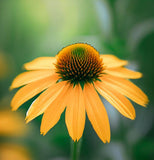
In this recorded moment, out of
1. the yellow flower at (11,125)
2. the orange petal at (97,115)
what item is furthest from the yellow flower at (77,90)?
the yellow flower at (11,125)

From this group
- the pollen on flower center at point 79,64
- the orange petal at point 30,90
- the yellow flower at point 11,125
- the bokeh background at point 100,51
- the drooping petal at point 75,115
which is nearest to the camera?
the drooping petal at point 75,115

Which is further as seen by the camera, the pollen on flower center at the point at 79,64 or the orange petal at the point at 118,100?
the pollen on flower center at the point at 79,64

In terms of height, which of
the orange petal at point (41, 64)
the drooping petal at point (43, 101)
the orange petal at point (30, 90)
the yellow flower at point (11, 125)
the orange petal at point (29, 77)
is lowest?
the yellow flower at point (11, 125)

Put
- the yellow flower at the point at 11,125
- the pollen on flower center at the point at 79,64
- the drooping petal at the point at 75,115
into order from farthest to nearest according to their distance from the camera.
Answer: the yellow flower at the point at 11,125 < the pollen on flower center at the point at 79,64 < the drooping petal at the point at 75,115

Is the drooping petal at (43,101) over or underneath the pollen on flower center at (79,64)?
underneath

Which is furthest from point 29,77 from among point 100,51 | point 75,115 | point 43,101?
point 100,51

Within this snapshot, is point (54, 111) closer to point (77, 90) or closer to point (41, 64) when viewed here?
point (77, 90)

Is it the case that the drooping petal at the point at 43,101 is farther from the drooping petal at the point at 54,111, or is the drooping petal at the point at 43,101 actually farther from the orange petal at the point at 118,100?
the orange petal at the point at 118,100

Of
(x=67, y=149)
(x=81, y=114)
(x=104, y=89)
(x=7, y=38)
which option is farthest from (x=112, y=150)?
(x=7, y=38)
